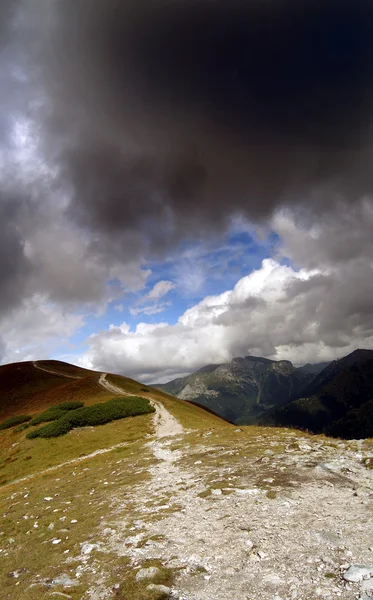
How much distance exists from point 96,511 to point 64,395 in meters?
55.3

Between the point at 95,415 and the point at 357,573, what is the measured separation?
4257 cm

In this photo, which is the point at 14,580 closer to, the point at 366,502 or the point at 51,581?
the point at 51,581

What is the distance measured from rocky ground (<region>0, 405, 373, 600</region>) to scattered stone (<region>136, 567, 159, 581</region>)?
0.10 feet

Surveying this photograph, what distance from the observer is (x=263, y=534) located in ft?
31.8

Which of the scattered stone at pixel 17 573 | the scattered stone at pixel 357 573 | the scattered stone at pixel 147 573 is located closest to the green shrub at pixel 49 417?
the scattered stone at pixel 17 573

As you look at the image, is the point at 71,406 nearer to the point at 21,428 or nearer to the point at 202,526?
the point at 21,428

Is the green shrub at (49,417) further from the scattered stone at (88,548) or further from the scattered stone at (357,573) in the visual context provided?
the scattered stone at (357,573)

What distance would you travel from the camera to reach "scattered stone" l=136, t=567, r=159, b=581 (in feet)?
26.7

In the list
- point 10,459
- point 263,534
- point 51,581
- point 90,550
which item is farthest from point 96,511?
point 10,459

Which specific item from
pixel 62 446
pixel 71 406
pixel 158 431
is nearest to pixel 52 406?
pixel 71 406

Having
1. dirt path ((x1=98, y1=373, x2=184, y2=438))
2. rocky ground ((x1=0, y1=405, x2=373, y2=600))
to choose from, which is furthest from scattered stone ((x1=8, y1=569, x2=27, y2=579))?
dirt path ((x1=98, y1=373, x2=184, y2=438))

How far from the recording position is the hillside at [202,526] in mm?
7672

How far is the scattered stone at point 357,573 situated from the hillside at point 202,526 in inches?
1.2

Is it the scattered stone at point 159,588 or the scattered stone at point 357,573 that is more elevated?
the scattered stone at point 357,573
